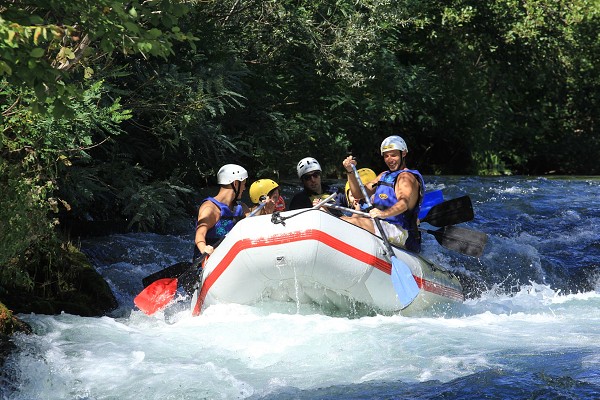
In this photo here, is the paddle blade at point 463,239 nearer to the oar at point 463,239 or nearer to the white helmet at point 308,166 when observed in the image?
the oar at point 463,239

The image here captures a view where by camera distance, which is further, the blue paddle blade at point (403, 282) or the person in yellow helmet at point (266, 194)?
the person in yellow helmet at point (266, 194)

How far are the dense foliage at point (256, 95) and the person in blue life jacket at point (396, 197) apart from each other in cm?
216

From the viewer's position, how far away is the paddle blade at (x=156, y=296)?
8375mm

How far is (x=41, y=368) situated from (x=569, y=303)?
527 centimetres

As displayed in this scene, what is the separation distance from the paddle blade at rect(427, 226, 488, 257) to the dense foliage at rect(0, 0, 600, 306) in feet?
10.1

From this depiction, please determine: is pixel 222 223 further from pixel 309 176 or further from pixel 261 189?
pixel 309 176

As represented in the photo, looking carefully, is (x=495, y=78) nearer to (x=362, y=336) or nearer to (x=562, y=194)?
(x=562, y=194)

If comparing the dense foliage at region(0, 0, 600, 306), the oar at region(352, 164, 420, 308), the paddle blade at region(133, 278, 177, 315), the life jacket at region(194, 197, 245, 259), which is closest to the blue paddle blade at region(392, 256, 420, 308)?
the oar at region(352, 164, 420, 308)

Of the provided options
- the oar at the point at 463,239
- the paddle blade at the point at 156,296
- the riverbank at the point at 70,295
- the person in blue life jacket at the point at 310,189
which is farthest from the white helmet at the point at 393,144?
the riverbank at the point at 70,295

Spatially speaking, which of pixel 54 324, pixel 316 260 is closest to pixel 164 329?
pixel 54 324

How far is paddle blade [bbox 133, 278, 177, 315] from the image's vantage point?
27.5 feet

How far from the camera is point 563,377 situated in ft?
20.2

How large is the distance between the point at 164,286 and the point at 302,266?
1661 mm

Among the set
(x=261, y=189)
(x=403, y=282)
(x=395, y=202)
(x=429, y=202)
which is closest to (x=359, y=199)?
(x=395, y=202)
